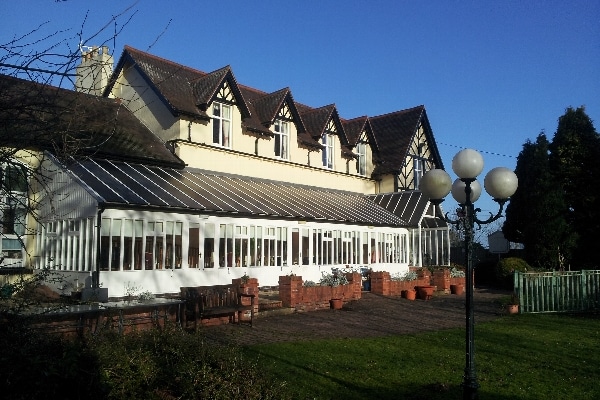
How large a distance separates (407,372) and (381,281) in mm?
12236

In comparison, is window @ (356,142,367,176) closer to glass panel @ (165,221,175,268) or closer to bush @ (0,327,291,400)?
glass panel @ (165,221,175,268)

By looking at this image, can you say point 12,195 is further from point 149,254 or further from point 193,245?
point 193,245

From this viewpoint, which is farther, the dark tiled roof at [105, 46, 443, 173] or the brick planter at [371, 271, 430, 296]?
the dark tiled roof at [105, 46, 443, 173]

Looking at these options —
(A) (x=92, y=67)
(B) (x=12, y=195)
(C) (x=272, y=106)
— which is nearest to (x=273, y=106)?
(C) (x=272, y=106)

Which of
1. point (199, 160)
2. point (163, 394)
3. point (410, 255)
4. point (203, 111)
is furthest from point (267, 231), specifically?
point (163, 394)

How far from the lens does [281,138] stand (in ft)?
83.0

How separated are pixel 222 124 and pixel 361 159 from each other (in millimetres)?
10962

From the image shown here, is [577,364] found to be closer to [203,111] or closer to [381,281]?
[381,281]

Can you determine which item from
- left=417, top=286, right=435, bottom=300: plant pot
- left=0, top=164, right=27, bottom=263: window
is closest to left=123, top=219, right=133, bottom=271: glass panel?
left=0, top=164, right=27, bottom=263: window

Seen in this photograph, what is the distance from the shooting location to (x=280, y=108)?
2433 centimetres

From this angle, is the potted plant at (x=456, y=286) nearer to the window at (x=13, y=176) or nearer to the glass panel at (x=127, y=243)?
the glass panel at (x=127, y=243)

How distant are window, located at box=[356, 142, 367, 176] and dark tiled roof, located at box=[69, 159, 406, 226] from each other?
3.77m

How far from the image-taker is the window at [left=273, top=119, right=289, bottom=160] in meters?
25.0

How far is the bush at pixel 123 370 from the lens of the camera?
13.2 ft
